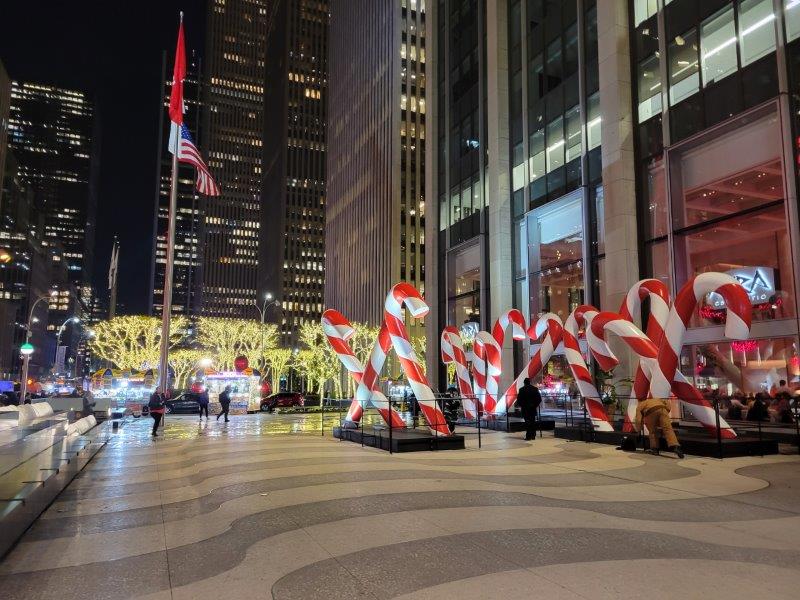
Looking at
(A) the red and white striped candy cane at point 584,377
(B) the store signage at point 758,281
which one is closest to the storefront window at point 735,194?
(B) the store signage at point 758,281

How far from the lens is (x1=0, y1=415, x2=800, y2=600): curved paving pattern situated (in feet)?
17.3

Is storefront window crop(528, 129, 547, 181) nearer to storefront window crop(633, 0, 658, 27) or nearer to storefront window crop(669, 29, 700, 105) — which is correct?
storefront window crop(633, 0, 658, 27)

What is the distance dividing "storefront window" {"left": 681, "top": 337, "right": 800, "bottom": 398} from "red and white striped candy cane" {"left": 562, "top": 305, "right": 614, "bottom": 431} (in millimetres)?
4541

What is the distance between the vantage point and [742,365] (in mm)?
19594

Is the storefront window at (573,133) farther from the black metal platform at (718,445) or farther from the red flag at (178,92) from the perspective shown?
the red flag at (178,92)

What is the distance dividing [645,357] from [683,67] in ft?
41.4

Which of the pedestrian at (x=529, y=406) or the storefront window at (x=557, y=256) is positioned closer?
the pedestrian at (x=529, y=406)

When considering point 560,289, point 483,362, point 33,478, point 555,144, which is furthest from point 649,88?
point 33,478

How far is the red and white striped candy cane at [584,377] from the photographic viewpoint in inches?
659

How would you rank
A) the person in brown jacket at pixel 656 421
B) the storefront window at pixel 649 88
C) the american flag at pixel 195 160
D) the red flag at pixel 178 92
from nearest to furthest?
the person in brown jacket at pixel 656 421
the storefront window at pixel 649 88
the american flag at pixel 195 160
the red flag at pixel 178 92

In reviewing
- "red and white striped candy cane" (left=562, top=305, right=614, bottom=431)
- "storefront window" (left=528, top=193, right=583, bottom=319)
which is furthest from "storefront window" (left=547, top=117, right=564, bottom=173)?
"red and white striped candy cane" (left=562, top=305, right=614, bottom=431)

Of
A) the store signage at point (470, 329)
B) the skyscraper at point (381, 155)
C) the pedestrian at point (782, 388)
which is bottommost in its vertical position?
the pedestrian at point (782, 388)

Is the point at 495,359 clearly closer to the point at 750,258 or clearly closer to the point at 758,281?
the point at 758,281

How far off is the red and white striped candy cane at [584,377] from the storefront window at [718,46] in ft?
30.8
